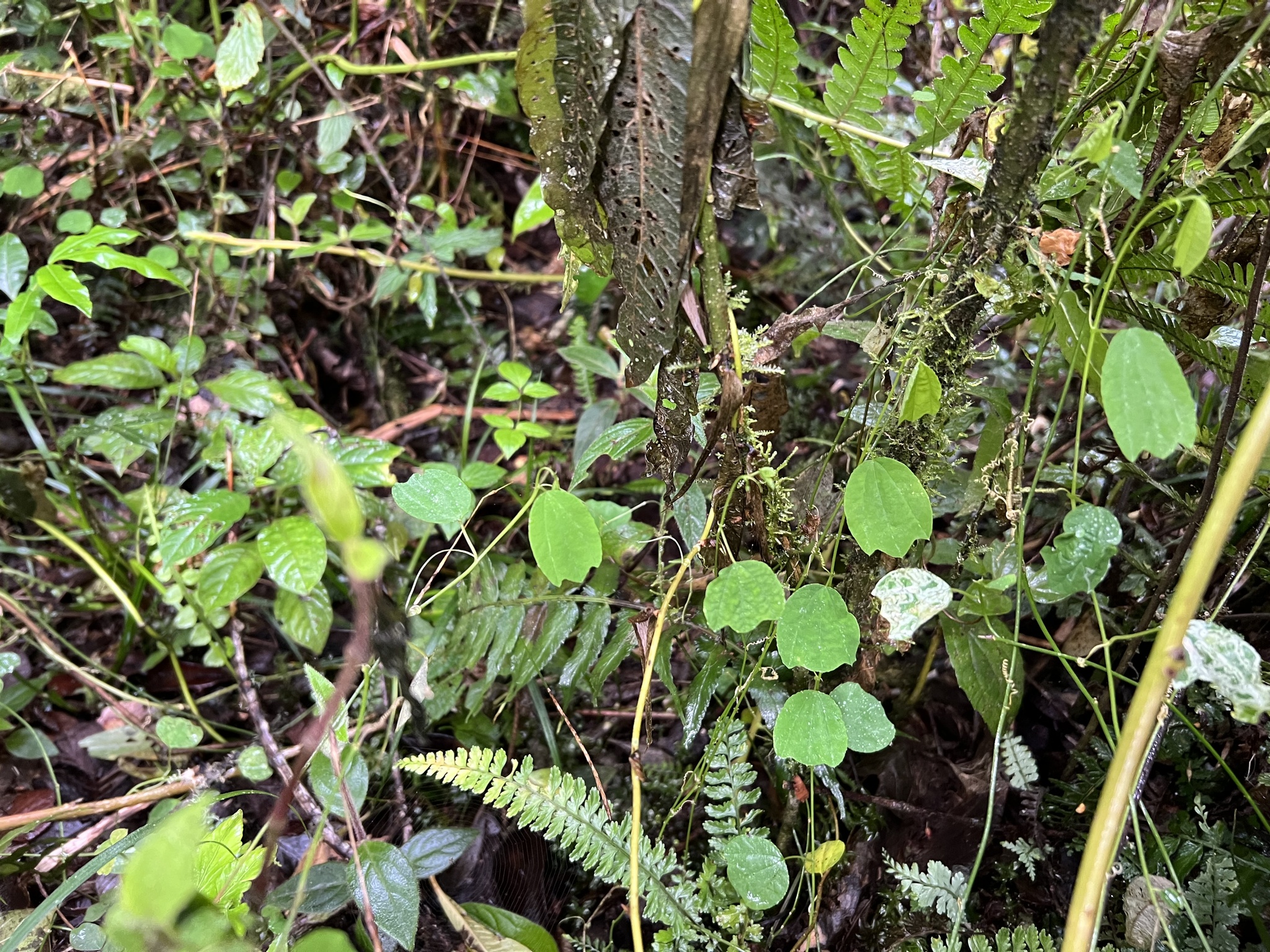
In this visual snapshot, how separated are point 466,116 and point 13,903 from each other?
204 centimetres

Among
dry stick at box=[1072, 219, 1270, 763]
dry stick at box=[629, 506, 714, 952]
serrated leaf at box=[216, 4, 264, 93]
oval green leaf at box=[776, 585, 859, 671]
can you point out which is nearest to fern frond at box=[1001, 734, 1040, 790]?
dry stick at box=[1072, 219, 1270, 763]

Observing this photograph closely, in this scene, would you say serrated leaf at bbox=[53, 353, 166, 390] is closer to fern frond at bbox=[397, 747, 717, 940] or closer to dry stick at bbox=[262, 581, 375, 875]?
fern frond at bbox=[397, 747, 717, 940]

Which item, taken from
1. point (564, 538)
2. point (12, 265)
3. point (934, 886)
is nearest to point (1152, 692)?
point (934, 886)

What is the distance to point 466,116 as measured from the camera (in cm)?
220

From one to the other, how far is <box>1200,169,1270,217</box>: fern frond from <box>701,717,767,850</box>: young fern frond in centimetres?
84

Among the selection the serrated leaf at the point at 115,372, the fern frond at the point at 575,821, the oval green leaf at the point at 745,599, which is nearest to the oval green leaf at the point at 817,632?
the oval green leaf at the point at 745,599

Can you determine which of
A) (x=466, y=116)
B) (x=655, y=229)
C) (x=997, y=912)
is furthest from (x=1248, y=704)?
(x=466, y=116)

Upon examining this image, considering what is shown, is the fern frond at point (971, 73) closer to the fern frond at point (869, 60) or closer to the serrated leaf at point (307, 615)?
the fern frond at point (869, 60)

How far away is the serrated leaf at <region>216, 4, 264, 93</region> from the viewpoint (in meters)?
1.74

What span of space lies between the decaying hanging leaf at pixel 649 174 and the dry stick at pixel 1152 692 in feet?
1.64

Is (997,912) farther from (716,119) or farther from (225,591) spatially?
(225,591)

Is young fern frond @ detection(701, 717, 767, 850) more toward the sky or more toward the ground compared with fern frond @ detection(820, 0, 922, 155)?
more toward the ground

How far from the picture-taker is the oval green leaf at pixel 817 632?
820mm

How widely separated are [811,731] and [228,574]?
106cm
